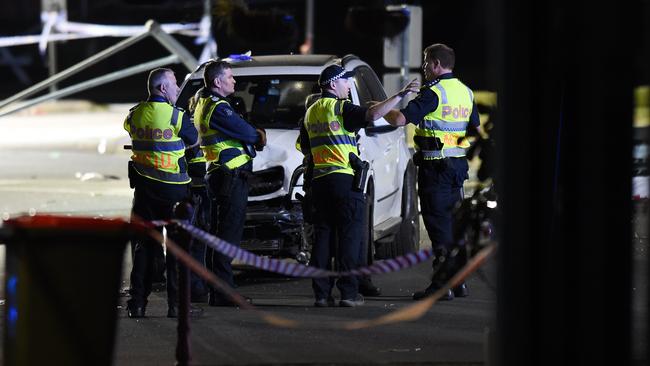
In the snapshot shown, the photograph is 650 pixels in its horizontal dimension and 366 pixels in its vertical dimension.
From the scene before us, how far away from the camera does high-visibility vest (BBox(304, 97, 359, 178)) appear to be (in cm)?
939

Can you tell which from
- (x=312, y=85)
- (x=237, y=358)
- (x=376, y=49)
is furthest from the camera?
(x=376, y=49)

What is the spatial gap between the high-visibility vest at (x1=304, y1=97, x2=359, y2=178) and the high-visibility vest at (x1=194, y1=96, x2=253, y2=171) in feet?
1.70

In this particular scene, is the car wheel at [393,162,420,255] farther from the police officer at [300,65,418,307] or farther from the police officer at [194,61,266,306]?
the police officer at [194,61,266,306]

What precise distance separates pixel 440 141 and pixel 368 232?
850mm

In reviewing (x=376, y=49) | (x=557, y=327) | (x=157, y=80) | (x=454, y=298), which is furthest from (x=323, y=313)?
(x=376, y=49)

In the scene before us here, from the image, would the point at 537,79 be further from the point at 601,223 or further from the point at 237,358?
the point at 237,358

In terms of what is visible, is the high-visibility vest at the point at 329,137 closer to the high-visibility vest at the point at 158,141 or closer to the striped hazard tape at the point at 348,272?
the high-visibility vest at the point at 158,141

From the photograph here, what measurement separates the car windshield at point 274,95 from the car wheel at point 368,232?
0.96 metres

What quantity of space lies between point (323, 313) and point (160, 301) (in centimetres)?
130

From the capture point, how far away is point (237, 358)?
788 cm

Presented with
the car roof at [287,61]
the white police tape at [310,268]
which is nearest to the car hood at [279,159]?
the car roof at [287,61]

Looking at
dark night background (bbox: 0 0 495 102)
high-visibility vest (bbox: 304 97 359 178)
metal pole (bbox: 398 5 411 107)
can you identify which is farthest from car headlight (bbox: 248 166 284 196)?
dark night background (bbox: 0 0 495 102)

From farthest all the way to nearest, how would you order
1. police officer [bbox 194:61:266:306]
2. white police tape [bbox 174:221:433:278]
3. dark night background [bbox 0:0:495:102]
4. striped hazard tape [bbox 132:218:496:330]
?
dark night background [bbox 0:0:495:102], police officer [bbox 194:61:266:306], white police tape [bbox 174:221:433:278], striped hazard tape [bbox 132:218:496:330]

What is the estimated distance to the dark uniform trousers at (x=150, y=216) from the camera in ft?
30.3
